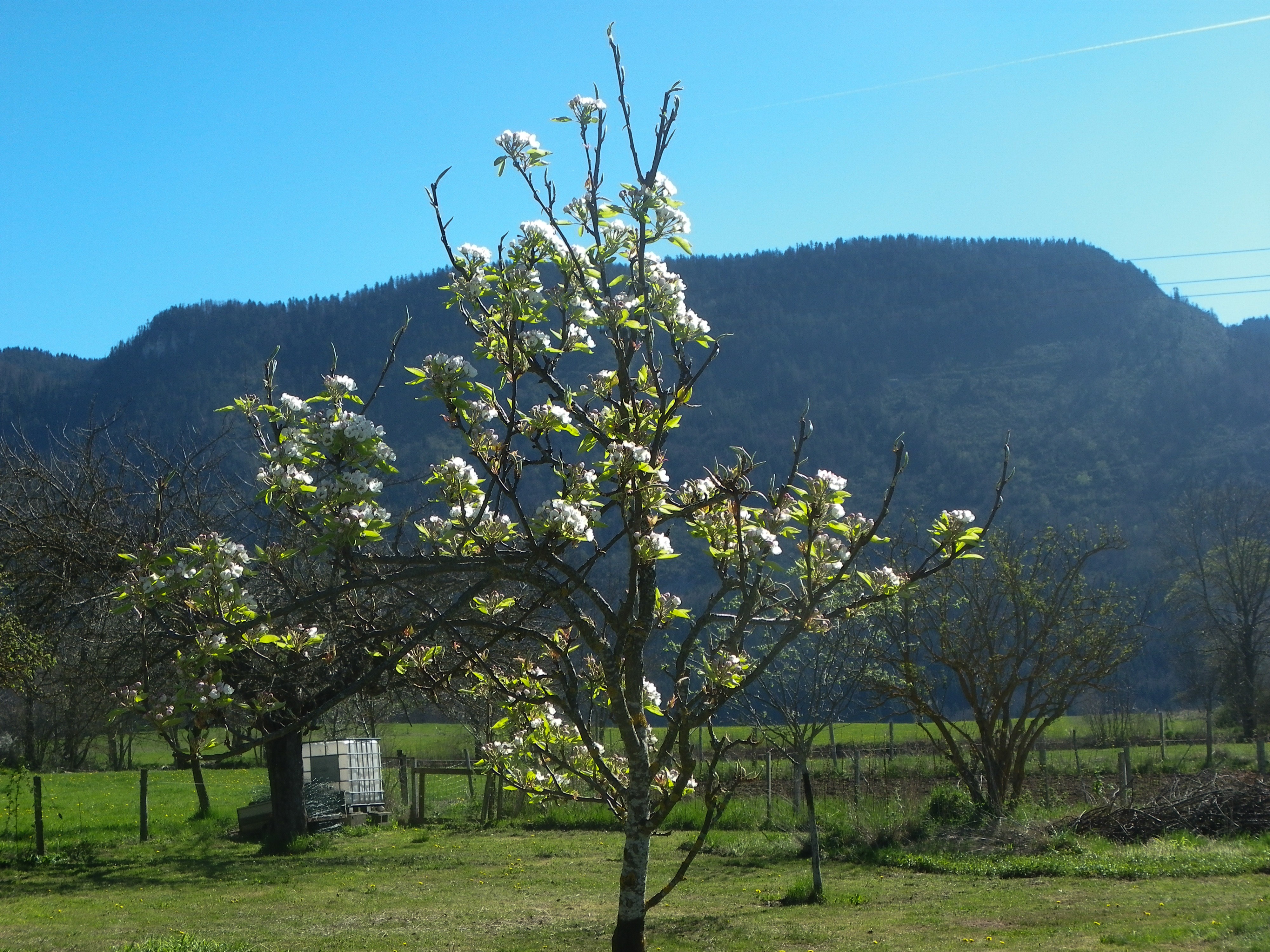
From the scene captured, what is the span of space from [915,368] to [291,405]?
4889 inches

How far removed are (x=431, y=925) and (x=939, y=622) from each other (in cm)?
914

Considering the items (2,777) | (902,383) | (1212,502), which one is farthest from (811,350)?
(2,777)

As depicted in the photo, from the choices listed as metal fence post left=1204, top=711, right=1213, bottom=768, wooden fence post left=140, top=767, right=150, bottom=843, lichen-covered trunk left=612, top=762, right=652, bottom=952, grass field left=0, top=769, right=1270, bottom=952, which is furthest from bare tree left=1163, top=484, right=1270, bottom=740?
lichen-covered trunk left=612, top=762, right=652, bottom=952

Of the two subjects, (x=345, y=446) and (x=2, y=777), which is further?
(x=2, y=777)

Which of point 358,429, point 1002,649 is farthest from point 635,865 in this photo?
point 1002,649

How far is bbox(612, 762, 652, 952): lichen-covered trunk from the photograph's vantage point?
427 centimetres

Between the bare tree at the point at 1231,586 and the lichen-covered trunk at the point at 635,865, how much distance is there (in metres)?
34.8

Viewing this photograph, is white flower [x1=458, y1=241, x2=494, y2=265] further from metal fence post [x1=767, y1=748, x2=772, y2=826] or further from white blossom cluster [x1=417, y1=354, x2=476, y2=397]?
metal fence post [x1=767, y1=748, x2=772, y2=826]

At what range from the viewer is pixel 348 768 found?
1956cm

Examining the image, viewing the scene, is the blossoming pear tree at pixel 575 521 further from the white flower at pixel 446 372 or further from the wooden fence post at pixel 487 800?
the wooden fence post at pixel 487 800

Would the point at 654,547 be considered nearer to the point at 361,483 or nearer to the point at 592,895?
the point at 361,483

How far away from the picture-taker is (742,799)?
59.0ft

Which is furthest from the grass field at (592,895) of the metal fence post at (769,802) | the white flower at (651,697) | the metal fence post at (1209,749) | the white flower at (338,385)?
the metal fence post at (1209,749)

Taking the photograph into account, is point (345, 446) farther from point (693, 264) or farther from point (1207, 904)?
point (693, 264)
